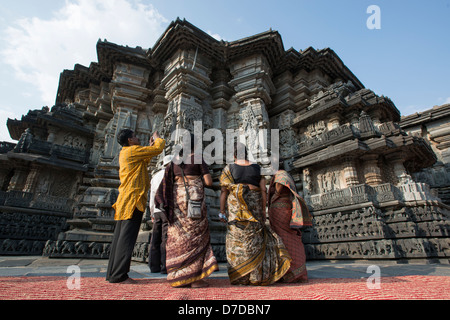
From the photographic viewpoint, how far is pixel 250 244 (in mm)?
2465

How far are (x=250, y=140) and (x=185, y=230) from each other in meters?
6.06

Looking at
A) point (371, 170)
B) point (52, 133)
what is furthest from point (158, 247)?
point (52, 133)

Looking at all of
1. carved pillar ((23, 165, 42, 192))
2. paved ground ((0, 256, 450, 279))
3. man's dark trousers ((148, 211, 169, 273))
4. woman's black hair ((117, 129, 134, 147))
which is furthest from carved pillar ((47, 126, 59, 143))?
woman's black hair ((117, 129, 134, 147))

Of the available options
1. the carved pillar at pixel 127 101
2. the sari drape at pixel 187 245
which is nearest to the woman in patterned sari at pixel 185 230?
the sari drape at pixel 187 245

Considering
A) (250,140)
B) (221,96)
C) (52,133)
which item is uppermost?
(221,96)

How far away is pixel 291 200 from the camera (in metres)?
2.85

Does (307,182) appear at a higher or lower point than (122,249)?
higher

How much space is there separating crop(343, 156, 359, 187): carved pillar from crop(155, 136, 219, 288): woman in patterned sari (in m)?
6.73

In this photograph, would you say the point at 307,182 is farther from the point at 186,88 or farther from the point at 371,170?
the point at 186,88

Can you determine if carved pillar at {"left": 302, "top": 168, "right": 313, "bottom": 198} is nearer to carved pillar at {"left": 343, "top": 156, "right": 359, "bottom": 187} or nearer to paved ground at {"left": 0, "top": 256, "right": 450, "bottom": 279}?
carved pillar at {"left": 343, "top": 156, "right": 359, "bottom": 187}

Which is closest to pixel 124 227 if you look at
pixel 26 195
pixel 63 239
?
pixel 63 239

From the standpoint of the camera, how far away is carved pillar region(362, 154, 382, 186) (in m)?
7.66

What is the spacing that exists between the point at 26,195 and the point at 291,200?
34.1ft

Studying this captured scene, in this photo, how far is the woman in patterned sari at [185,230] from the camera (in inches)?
88.0
